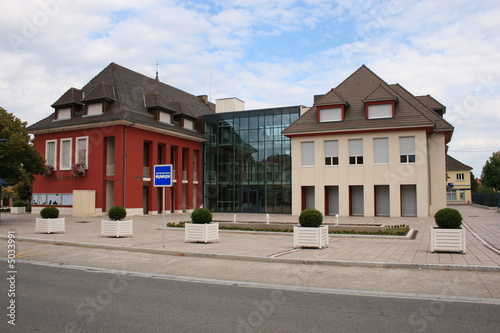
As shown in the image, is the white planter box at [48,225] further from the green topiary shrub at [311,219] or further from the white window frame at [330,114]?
the white window frame at [330,114]

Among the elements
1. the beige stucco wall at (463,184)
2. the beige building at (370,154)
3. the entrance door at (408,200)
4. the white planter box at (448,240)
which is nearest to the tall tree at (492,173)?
the beige stucco wall at (463,184)

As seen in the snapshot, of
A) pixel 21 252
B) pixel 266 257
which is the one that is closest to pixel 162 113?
pixel 21 252

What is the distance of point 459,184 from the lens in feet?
253

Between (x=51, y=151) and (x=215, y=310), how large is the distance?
35.4 meters

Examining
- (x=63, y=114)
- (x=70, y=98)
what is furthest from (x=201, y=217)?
(x=63, y=114)

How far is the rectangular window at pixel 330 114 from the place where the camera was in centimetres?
3412


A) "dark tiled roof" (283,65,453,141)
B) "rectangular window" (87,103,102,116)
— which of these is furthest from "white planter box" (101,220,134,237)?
"dark tiled roof" (283,65,453,141)

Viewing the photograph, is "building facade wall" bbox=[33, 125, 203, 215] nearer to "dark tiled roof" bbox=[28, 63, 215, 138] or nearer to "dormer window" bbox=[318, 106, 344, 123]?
"dark tiled roof" bbox=[28, 63, 215, 138]

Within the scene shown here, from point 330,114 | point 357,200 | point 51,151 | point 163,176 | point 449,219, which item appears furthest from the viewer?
point 51,151

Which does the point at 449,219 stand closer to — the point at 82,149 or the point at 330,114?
the point at 330,114

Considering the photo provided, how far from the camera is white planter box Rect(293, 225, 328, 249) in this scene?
13.8 metres

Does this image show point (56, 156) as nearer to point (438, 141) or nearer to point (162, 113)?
point (162, 113)

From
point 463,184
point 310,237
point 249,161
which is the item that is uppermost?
point 249,161

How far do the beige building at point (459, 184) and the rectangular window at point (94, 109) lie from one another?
211 ft
